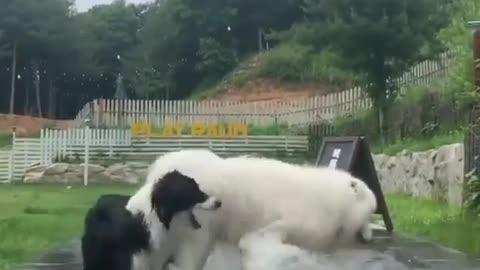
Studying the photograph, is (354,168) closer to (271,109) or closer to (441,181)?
(441,181)

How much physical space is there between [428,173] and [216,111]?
981 inches

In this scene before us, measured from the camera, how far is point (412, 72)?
96.3 ft

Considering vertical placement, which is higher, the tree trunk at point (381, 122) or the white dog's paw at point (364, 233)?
the tree trunk at point (381, 122)

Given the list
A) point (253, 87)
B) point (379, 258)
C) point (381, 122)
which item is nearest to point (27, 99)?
point (253, 87)

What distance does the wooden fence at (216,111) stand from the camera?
34812mm

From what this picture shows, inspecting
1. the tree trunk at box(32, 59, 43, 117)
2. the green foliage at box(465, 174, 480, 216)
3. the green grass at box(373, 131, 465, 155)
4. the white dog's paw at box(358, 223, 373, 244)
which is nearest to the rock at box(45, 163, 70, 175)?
the green grass at box(373, 131, 465, 155)

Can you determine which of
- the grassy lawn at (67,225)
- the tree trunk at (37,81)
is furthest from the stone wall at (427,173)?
the tree trunk at (37,81)

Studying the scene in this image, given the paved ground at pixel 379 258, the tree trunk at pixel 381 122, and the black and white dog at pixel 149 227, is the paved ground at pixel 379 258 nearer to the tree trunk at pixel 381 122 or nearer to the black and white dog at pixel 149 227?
the black and white dog at pixel 149 227

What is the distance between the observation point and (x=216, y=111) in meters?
38.4

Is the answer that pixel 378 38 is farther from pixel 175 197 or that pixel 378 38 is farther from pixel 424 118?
pixel 175 197

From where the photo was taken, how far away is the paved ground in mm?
6379

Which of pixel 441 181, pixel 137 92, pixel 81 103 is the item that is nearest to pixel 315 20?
pixel 441 181

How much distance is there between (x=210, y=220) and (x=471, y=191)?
4.92 meters

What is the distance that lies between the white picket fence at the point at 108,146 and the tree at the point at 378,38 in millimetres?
3760
